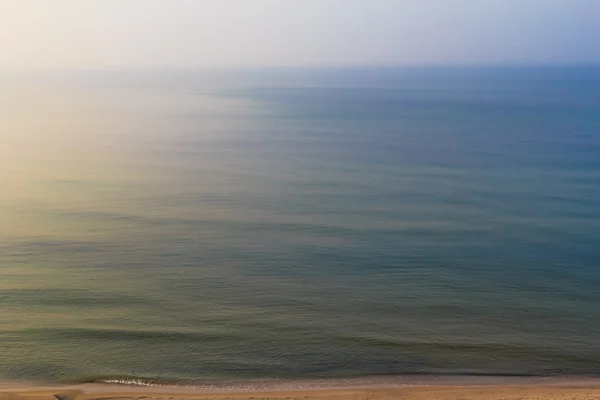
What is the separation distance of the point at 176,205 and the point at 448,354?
2490cm

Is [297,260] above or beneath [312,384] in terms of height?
above

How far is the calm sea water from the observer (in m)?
24.4

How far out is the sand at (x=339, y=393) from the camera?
68.8 ft

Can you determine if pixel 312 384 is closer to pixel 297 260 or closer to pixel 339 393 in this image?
pixel 339 393

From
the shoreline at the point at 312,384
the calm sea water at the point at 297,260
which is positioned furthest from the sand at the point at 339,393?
the calm sea water at the point at 297,260

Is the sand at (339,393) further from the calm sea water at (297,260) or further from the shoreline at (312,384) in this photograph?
the calm sea water at (297,260)

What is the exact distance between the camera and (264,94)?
507 feet

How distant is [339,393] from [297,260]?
480 inches

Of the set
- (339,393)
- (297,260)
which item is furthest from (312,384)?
(297,260)

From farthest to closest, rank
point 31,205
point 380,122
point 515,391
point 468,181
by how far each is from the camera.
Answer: point 380,122, point 468,181, point 31,205, point 515,391

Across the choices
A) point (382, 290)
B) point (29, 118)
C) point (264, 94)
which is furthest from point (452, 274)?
point (264, 94)

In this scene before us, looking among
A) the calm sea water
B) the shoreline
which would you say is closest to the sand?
the shoreline

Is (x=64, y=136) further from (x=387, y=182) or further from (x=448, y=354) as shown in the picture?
(x=448, y=354)

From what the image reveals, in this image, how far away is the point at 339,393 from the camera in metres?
21.4
